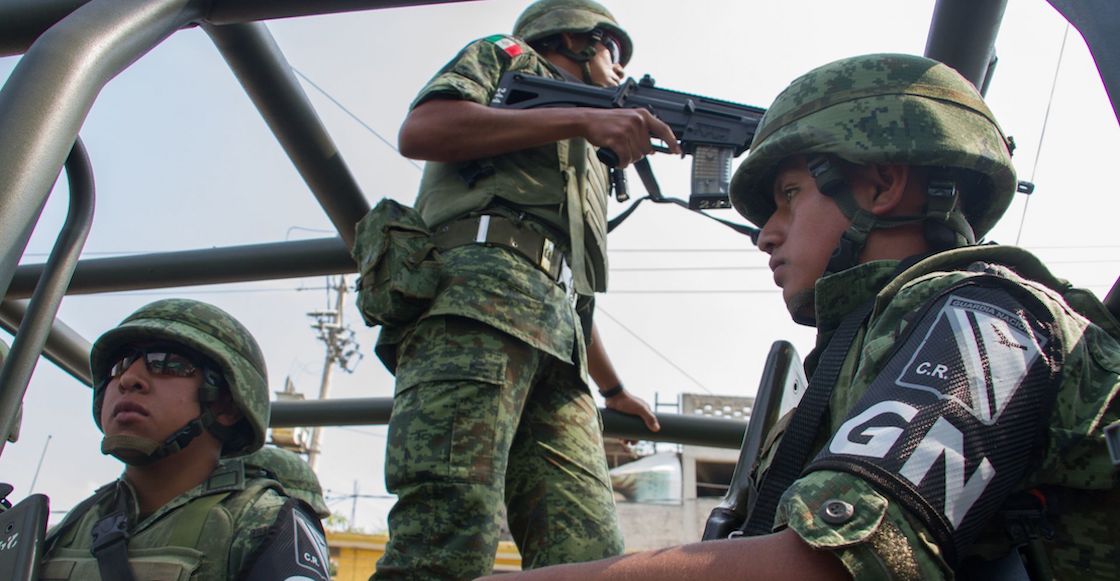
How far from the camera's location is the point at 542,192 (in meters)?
2.50

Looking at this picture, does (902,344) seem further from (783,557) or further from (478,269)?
(478,269)

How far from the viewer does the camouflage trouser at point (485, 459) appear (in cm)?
204

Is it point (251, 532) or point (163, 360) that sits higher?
point (163, 360)

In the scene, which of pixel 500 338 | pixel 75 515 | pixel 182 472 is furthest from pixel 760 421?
pixel 75 515

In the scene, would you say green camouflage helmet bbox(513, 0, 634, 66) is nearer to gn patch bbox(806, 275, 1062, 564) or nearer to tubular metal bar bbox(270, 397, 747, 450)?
tubular metal bar bbox(270, 397, 747, 450)

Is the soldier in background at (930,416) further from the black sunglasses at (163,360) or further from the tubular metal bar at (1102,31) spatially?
the black sunglasses at (163,360)

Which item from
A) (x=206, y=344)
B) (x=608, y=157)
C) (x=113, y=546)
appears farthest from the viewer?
(x=206, y=344)

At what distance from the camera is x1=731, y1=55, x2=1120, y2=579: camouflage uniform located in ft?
3.44

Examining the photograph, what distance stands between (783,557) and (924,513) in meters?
0.14

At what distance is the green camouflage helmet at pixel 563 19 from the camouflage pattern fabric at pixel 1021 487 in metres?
1.70

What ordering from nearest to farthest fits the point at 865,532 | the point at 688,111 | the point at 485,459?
the point at 865,532
the point at 485,459
the point at 688,111

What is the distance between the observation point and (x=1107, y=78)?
1172 mm

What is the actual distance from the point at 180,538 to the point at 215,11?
1.27 m

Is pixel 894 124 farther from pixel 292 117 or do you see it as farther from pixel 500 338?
pixel 292 117
